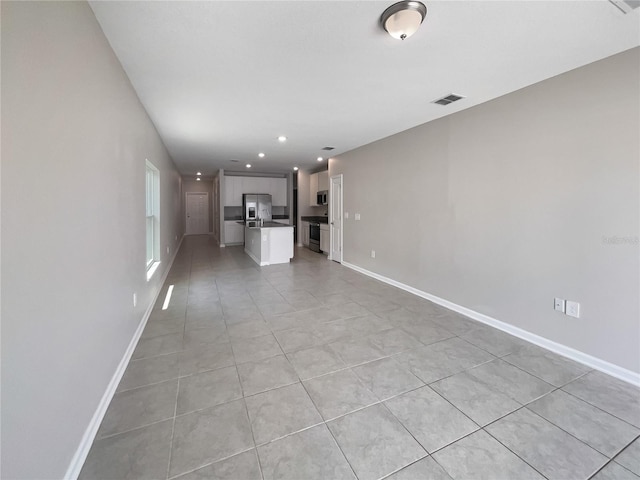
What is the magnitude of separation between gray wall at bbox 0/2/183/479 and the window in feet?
6.70

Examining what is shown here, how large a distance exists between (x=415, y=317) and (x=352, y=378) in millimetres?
1466

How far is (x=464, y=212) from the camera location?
11.0ft

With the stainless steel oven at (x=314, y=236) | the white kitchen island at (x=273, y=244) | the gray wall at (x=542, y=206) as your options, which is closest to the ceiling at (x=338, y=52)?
the gray wall at (x=542, y=206)

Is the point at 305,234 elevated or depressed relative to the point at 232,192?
depressed

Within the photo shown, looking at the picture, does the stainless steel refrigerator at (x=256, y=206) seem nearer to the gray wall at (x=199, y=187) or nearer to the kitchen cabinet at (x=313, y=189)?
the kitchen cabinet at (x=313, y=189)

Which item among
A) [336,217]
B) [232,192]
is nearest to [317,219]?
[336,217]

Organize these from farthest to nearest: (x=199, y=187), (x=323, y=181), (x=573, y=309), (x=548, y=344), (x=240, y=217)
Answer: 1. (x=199, y=187)
2. (x=240, y=217)
3. (x=323, y=181)
4. (x=548, y=344)
5. (x=573, y=309)

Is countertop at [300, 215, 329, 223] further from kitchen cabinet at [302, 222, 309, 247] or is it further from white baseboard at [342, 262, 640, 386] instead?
white baseboard at [342, 262, 640, 386]

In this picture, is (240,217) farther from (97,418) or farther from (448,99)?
(97,418)

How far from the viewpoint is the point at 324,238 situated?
737 cm

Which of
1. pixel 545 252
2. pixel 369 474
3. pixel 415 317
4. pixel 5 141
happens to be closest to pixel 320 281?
pixel 415 317

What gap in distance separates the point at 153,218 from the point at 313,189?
522cm

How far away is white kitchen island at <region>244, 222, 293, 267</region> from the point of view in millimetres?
6082

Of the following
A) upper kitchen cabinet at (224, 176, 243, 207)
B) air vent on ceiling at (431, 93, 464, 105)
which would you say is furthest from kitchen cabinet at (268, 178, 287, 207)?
air vent on ceiling at (431, 93, 464, 105)
